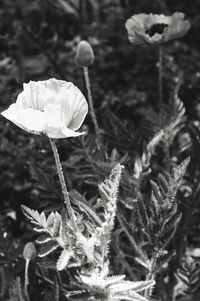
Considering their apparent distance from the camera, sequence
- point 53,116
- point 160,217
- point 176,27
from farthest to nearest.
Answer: point 176,27, point 160,217, point 53,116

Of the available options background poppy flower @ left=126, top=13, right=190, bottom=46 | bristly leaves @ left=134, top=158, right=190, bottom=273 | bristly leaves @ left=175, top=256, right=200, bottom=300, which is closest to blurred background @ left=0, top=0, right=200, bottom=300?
background poppy flower @ left=126, top=13, right=190, bottom=46

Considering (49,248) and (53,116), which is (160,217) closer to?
(49,248)

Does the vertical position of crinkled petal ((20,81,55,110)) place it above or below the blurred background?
below

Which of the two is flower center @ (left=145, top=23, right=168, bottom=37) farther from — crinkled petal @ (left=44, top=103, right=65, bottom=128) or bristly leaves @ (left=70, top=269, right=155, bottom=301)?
bristly leaves @ (left=70, top=269, right=155, bottom=301)

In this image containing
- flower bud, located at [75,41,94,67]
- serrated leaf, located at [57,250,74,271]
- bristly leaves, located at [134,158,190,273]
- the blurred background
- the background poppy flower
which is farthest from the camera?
the blurred background

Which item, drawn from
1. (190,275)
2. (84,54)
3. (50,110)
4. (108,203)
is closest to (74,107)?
(50,110)

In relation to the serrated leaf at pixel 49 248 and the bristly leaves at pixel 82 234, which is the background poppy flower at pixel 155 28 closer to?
the bristly leaves at pixel 82 234

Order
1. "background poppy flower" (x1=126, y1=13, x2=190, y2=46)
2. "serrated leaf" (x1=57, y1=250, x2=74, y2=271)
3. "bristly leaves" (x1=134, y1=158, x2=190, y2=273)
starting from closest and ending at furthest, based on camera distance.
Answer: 1. "serrated leaf" (x1=57, y1=250, x2=74, y2=271)
2. "bristly leaves" (x1=134, y1=158, x2=190, y2=273)
3. "background poppy flower" (x1=126, y1=13, x2=190, y2=46)

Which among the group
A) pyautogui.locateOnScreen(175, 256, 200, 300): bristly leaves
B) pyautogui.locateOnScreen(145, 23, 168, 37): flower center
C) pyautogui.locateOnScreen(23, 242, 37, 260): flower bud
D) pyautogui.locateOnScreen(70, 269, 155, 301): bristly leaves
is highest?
pyautogui.locateOnScreen(145, 23, 168, 37): flower center
